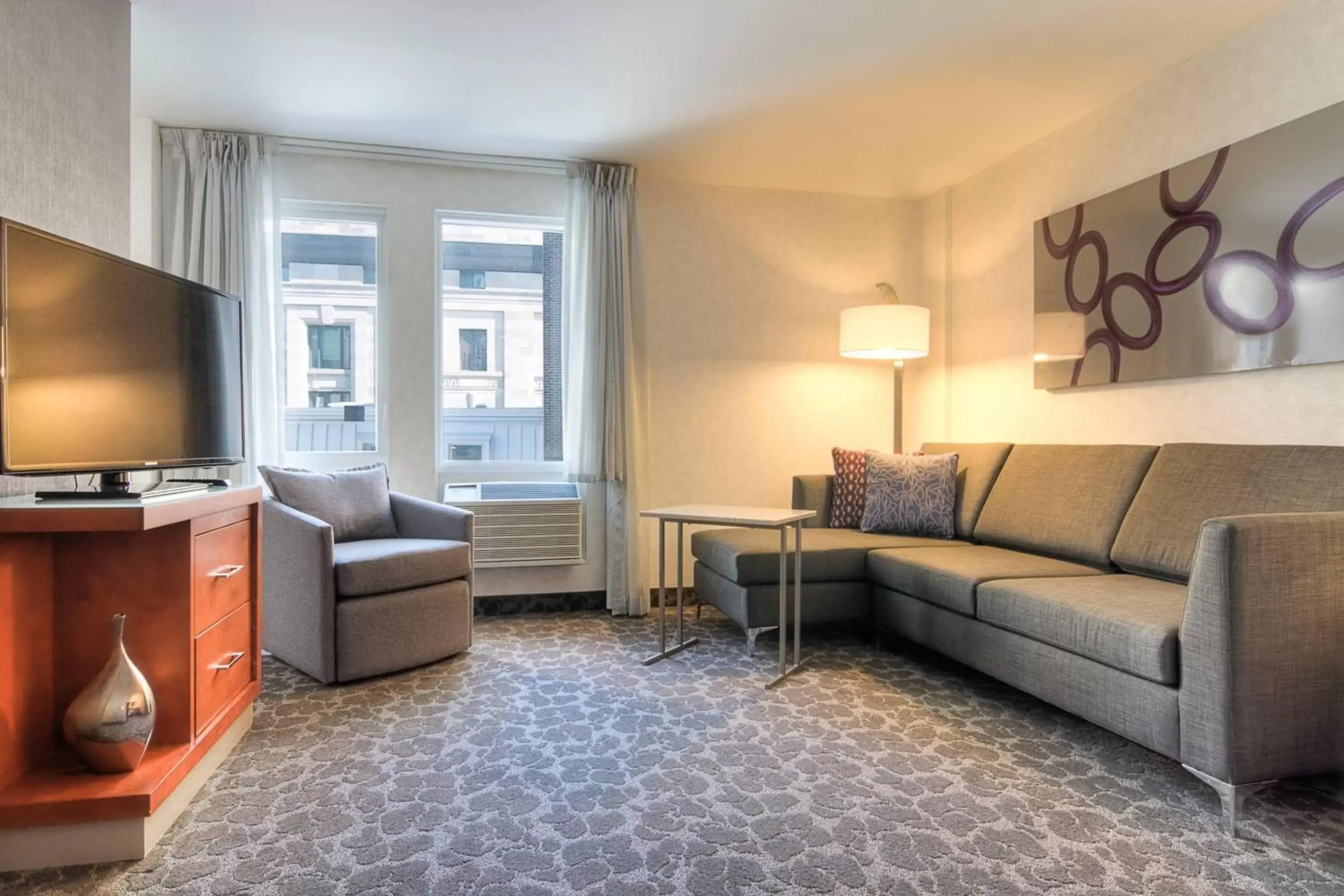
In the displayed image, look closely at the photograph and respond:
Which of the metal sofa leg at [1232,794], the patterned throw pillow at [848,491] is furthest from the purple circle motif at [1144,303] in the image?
the metal sofa leg at [1232,794]

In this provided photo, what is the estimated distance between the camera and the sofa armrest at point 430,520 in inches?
128

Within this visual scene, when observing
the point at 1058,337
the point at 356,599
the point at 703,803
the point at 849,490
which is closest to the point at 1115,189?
the point at 1058,337

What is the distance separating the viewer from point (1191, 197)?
275 centimetres

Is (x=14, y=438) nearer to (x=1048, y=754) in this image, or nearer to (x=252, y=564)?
(x=252, y=564)

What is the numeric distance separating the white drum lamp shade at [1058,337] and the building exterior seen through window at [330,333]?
3.31 metres

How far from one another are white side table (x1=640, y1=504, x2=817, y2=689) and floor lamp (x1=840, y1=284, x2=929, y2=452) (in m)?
1.13

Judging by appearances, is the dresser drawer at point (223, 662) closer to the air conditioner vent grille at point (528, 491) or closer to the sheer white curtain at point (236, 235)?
the sheer white curtain at point (236, 235)

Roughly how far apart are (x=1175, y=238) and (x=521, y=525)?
3114 millimetres

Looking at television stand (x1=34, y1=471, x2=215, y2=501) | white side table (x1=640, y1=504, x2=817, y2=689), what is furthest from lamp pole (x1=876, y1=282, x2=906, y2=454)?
television stand (x1=34, y1=471, x2=215, y2=501)

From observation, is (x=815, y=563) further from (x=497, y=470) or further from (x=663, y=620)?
(x=497, y=470)

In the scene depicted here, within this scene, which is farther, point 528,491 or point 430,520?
point 528,491

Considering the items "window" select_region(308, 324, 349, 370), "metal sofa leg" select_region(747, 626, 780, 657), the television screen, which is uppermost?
"window" select_region(308, 324, 349, 370)

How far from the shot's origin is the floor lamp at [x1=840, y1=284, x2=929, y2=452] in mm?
3734

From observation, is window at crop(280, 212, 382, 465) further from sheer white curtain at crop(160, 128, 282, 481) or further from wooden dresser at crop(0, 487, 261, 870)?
wooden dresser at crop(0, 487, 261, 870)
